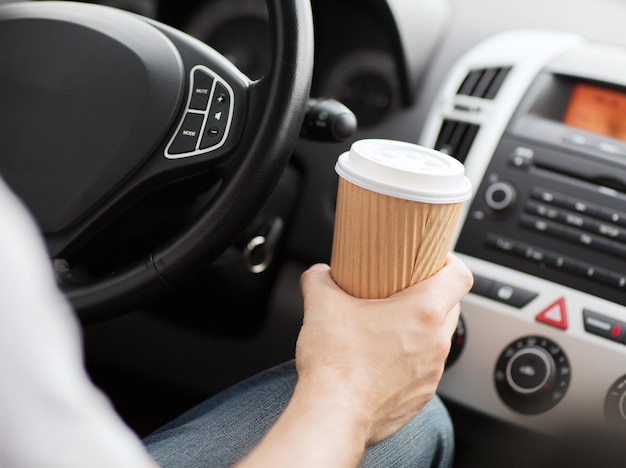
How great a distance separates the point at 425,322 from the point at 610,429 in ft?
1.53

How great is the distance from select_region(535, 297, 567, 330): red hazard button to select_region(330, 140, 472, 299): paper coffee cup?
13.7 inches

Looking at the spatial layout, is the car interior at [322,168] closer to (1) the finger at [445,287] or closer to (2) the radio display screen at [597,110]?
(2) the radio display screen at [597,110]

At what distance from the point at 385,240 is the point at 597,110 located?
63 centimetres

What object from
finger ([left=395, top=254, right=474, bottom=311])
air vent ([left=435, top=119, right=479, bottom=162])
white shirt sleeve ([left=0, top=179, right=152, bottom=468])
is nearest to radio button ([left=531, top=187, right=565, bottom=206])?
air vent ([left=435, top=119, right=479, bottom=162])

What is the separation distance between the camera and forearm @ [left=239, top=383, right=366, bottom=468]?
56 centimetres

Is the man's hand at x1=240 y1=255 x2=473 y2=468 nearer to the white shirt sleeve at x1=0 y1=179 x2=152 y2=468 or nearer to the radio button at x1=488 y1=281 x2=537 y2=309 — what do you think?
the white shirt sleeve at x1=0 y1=179 x2=152 y2=468

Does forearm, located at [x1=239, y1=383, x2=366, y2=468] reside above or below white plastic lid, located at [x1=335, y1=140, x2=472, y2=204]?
below

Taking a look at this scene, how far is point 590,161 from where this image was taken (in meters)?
1.08

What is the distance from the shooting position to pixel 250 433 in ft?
2.73

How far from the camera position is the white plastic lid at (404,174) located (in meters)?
0.66

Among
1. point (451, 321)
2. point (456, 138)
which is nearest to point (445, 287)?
point (451, 321)

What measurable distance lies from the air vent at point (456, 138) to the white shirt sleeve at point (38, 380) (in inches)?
31.9

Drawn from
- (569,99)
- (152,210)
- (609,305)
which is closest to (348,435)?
(152,210)

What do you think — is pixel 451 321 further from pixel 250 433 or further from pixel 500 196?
pixel 500 196
